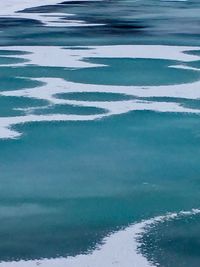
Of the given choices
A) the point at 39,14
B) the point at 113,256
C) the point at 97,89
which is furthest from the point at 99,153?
the point at 39,14

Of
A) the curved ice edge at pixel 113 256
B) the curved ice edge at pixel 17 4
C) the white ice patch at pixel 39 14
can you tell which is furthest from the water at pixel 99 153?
the curved ice edge at pixel 17 4

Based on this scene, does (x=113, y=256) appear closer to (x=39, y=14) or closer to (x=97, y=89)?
(x=97, y=89)

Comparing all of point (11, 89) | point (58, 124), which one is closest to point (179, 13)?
point (11, 89)

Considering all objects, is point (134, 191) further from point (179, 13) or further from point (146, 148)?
point (179, 13)

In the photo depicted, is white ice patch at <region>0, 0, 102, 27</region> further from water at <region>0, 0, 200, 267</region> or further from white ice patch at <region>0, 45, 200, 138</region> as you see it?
white ice patch at <region>0, 45, 200, 138</region>

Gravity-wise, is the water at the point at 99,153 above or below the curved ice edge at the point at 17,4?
above

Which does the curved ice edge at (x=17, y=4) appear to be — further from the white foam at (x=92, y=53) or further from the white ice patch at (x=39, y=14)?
the white foam at (x=92, y=53)

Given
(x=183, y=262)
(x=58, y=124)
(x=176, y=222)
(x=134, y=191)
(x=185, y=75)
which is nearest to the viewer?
(x=183, y=262)

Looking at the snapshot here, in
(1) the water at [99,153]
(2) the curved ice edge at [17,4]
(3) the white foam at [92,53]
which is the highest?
(1) the water at [99,153]
